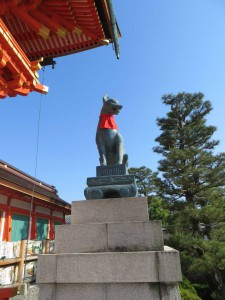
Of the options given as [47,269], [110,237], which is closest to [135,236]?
[110,237]

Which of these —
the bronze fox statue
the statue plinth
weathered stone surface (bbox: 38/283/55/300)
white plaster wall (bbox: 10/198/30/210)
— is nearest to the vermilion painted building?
white plaster wall (bbox: 10/198/30/210)

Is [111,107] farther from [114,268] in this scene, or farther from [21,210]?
[21,210]

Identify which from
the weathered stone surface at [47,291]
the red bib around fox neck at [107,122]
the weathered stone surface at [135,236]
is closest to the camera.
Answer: the weathered stone surface at [47,291]

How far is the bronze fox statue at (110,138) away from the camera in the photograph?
14.5 ft

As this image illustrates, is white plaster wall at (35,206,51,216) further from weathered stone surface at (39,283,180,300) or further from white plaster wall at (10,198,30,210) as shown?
weathered stone surface at (39,283,180,300)

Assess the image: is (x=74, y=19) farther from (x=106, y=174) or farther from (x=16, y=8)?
(x=106, y=174)

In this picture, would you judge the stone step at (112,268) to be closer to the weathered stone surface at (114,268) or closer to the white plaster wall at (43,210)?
the weathered stone surface at (114,268)

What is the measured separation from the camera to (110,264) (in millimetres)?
3025

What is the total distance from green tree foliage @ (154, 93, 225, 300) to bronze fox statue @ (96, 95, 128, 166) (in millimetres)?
7448

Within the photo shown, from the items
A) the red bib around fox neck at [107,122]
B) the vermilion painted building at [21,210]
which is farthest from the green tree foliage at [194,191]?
the red bib around fox neck at [107,122]

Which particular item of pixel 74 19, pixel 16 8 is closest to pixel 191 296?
pixel 74 19

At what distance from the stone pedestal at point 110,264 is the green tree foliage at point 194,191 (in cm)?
758

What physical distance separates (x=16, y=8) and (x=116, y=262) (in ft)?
15.1

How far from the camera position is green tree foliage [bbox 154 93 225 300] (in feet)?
32.3
